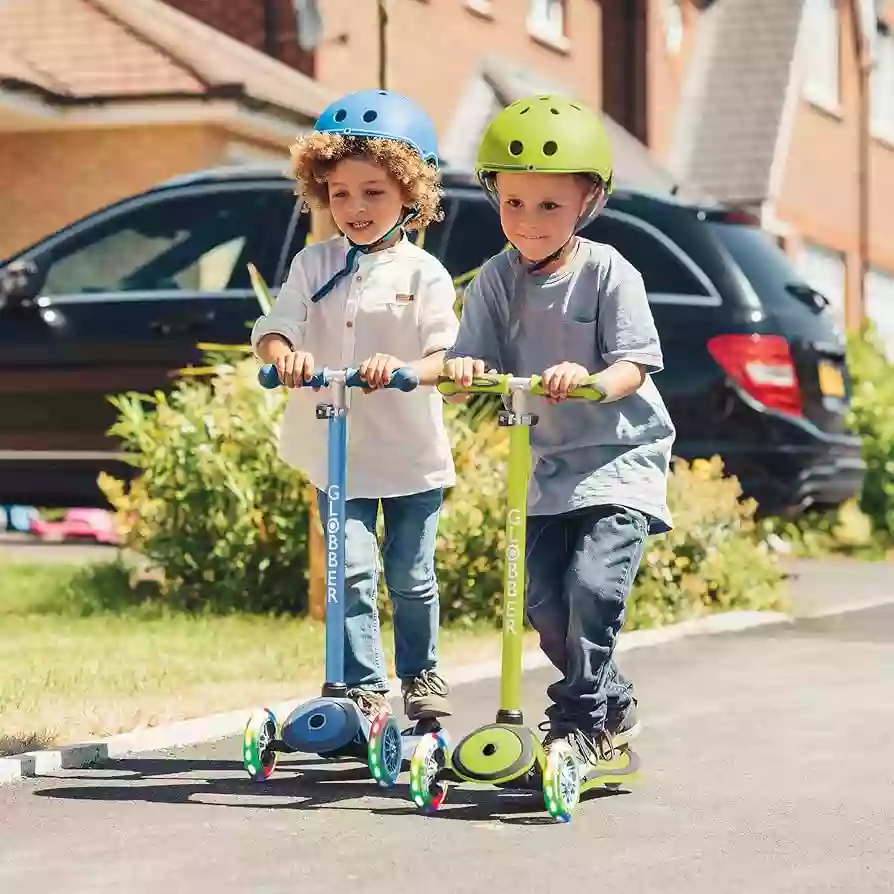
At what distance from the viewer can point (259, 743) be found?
5926 mm

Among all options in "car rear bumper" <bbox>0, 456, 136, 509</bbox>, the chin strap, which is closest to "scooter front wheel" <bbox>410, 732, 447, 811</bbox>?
the chin strap

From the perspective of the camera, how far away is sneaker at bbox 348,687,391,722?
241 inches

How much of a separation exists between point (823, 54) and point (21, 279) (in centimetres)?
1968

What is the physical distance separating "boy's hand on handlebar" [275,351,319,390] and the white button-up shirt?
36cm

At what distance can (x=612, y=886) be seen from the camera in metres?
4.84

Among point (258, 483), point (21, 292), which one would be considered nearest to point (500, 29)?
point (21, 292)

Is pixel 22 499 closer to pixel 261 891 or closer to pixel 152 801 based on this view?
pixel 152 801

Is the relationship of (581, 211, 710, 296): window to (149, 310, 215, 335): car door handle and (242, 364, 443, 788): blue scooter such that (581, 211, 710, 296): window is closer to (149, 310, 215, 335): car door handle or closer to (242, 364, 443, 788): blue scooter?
(149, 310, 215, 335): car door handle

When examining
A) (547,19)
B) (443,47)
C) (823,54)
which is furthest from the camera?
(823,54)

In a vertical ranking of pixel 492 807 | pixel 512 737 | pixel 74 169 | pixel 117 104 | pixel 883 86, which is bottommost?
pixel 492 807

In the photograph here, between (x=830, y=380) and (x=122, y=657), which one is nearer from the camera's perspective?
(x=122, y=657)

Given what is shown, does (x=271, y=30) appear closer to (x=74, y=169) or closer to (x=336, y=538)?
(x=74, y=169)

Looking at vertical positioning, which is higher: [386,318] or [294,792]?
[386,318]

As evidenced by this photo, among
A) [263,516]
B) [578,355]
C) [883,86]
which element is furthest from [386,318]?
[883,86]
